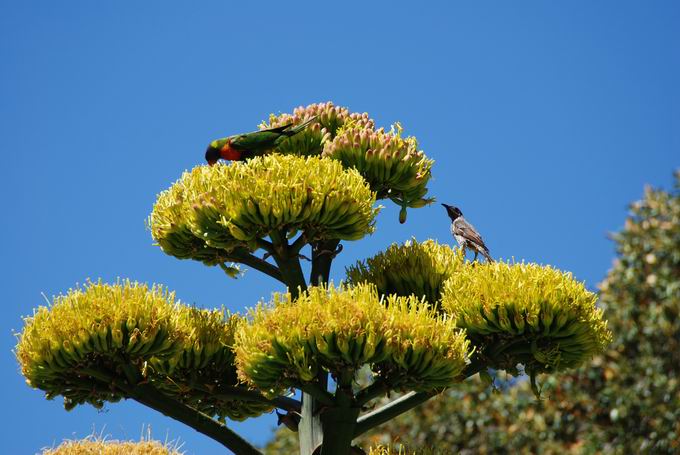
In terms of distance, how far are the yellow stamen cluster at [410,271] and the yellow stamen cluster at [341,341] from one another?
39.6 inches

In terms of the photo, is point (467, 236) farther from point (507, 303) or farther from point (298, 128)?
point (298, 128)

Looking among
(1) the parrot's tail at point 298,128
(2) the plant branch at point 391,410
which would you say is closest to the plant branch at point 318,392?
(2) the plant branch at point 391,410

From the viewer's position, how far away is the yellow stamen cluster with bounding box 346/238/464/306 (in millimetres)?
7266

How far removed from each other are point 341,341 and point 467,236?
6.75ft

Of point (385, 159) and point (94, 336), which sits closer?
point (94, 336)

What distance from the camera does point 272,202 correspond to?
21.3 ft

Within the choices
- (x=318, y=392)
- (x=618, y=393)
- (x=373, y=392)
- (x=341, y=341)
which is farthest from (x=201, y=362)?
(x=618, y=393)

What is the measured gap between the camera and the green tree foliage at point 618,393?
12922 mm

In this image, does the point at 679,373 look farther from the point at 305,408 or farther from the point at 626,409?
the point at 305,408

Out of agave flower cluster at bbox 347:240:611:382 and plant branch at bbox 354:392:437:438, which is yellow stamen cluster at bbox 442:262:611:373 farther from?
plant branch at bbox 354:392:437:438

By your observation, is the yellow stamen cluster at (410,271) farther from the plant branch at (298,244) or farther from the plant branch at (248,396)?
the plant branch at (248,396)

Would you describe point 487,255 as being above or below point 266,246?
below

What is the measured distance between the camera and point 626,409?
12.9m

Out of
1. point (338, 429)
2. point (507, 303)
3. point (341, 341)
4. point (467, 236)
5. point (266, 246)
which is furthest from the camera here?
point (467, 236)
